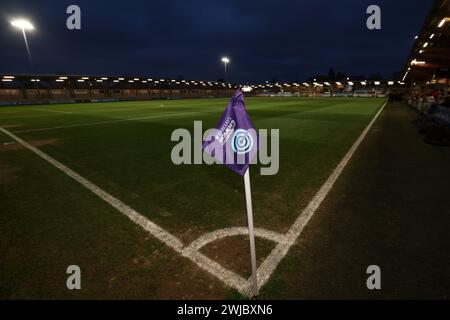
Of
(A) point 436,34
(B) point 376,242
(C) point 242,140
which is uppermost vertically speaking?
(A) point 436,34

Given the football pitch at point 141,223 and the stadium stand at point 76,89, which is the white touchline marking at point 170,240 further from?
the stadium stand at point 76,89

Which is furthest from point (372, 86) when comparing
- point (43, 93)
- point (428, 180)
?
point (428, 180)

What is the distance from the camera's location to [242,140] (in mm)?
2473

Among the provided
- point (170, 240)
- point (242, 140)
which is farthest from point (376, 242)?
point (170, 240)

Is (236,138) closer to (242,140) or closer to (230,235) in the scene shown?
(242,140)

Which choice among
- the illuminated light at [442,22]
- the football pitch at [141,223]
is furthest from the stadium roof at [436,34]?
the football pitch at [141,223]

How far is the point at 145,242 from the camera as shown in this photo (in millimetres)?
3684

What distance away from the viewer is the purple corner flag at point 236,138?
246 cm

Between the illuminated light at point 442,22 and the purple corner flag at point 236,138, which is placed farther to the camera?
the illuminated light at point 442,22

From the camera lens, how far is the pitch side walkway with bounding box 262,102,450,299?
2828 millimetres

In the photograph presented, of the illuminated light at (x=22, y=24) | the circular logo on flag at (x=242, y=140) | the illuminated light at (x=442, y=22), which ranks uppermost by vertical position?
the illuminated light at (x=22, y=24)

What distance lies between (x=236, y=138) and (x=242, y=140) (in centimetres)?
6
